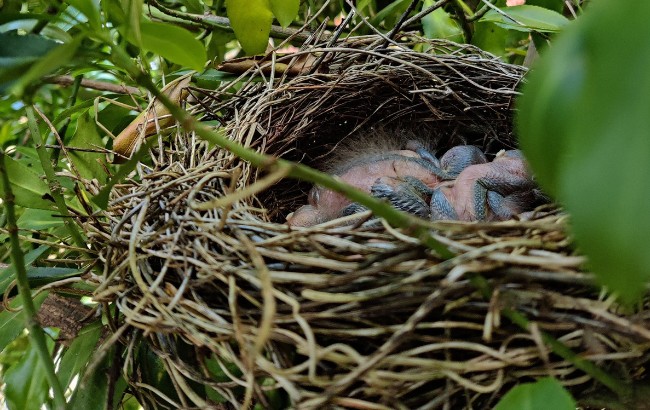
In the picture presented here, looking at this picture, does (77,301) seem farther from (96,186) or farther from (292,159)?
(292,159)

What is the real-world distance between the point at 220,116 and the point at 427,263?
558mm

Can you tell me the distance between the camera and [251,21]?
0.68 m

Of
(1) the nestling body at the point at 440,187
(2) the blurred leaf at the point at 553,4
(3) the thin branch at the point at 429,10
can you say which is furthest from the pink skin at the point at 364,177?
(2) the blurred leaf at the point at 553,4

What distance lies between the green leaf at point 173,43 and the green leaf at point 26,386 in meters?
0.36

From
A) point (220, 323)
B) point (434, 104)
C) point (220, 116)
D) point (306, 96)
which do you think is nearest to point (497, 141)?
point (434, 104)

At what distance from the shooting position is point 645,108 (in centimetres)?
16

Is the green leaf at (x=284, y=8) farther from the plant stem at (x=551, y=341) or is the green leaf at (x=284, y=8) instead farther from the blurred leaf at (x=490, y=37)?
the plant stem at (x=551, y=341)

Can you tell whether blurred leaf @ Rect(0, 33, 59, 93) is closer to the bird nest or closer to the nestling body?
the bird nest

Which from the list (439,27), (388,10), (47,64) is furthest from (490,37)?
(47,64)

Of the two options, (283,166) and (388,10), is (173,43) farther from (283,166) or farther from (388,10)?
(388,10)

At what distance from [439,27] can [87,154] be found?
0.65 meters

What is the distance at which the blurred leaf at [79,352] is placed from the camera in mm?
542

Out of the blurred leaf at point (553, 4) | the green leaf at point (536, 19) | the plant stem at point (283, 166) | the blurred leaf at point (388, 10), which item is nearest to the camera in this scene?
the plant stem at point (283, 166)

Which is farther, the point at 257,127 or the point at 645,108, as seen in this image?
the point at 257,127
